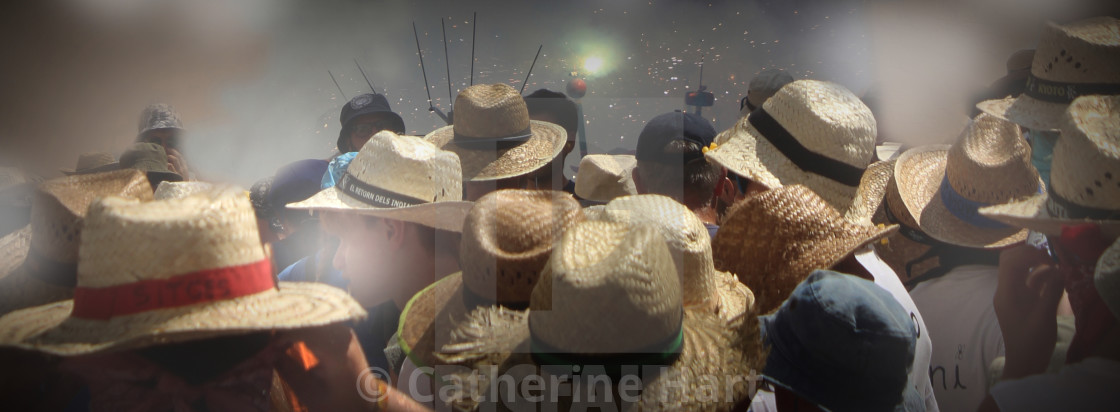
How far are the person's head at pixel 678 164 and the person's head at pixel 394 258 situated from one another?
130 cm

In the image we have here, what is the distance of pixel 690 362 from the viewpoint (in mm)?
1312

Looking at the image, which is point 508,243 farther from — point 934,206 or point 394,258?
point 934,206

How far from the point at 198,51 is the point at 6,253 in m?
6.72

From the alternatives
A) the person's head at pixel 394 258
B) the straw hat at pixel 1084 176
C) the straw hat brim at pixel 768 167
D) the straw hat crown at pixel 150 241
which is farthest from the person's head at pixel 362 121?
the straw hat at pixel 1084 176

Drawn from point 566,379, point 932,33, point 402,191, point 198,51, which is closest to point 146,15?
point 198,51

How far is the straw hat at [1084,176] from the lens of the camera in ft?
4.58

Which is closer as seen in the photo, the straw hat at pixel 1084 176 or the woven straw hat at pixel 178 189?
the straw hat at pixel 1084 176

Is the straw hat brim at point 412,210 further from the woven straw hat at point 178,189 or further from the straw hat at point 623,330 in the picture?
the straw hat at point 623,330

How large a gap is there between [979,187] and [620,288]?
7.21ft

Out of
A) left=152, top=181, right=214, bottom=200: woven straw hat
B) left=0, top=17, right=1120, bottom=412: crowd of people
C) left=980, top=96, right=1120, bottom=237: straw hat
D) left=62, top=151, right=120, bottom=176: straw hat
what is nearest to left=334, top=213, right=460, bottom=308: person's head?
left=0, top=17, right=1120, bottom=412: crowd of people

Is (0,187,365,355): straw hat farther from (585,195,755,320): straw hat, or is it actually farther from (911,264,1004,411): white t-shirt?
(911,264,1004,411): white t-shirt

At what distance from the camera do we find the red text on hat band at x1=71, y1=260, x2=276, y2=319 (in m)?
1.17

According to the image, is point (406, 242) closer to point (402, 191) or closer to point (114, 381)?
point (402, 191)

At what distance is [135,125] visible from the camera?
7.18 m
